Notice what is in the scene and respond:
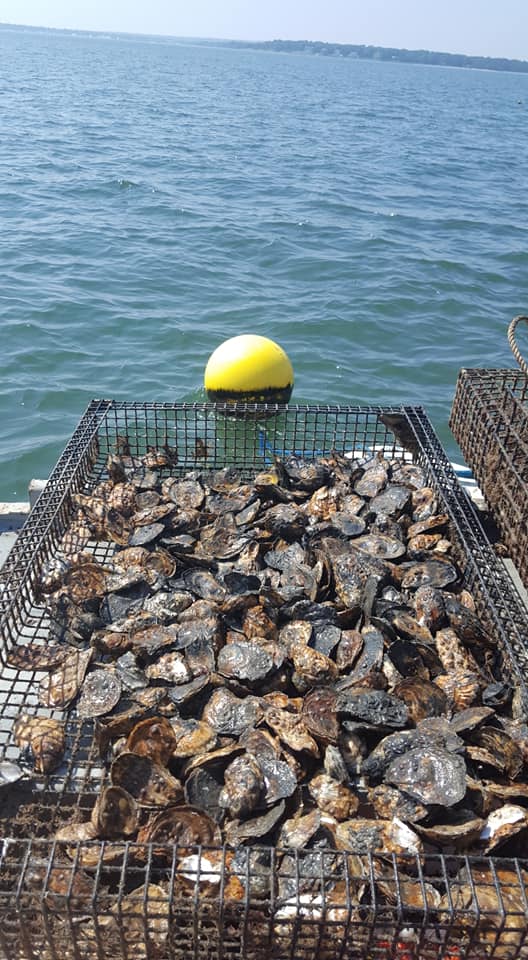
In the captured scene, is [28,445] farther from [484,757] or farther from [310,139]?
[310,139]

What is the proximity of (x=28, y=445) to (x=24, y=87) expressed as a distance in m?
53.8

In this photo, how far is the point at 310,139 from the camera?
4128cm

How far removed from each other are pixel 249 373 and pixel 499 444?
3.51m

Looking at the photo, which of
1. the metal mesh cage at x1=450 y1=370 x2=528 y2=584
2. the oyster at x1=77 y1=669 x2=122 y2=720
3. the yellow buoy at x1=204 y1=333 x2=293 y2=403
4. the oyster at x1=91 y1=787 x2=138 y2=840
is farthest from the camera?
the yellow buoy at x1=204 y1=333 x2=293 y2=403

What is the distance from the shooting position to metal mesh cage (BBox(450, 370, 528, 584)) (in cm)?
481

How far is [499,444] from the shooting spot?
5199mm

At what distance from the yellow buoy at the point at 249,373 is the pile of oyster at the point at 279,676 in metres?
2.77

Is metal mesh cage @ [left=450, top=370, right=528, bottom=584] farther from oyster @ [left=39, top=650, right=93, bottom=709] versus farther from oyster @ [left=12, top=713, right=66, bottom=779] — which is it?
oyster @ [left=12, top=713, right=66, bottom=779]

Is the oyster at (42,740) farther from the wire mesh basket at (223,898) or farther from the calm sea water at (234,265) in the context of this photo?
the calm sea water at (234,265)

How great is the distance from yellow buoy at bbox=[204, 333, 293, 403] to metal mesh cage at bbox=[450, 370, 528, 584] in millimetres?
2505

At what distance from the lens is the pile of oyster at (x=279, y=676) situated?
9.95ft

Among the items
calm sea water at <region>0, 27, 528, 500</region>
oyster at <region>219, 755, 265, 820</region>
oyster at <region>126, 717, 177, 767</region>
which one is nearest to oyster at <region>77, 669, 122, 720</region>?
oyster at <region>126, 717, 177, 767</region>

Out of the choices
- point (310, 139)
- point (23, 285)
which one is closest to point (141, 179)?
point (23, 285)

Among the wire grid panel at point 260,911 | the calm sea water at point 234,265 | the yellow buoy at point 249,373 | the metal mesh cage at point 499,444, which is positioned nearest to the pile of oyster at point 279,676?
the wire grid panel at point 260,911
